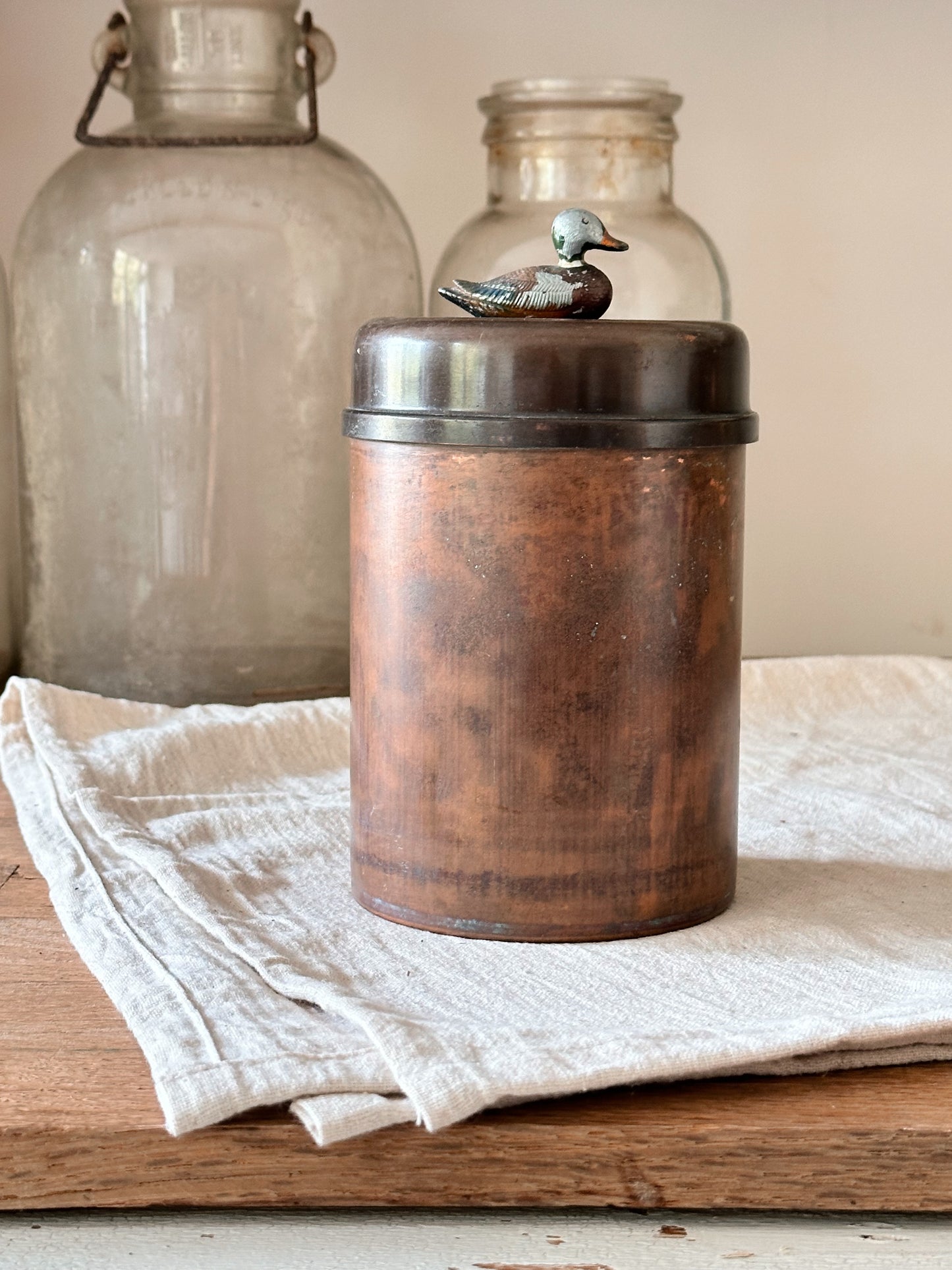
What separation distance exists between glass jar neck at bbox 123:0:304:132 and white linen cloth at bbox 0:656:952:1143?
42 centimetres

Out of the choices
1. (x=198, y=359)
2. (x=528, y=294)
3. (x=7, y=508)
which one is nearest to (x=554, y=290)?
(x=528, y=294)

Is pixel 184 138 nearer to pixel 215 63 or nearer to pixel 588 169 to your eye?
pixel 215 63

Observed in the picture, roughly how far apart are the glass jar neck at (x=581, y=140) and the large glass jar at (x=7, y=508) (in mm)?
376

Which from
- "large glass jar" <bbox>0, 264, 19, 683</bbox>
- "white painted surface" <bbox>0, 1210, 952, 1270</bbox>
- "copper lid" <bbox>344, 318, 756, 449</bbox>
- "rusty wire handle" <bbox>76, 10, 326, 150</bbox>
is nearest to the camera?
"white painted surface" <bbox>0, 1210, 952, 1270</bbox>

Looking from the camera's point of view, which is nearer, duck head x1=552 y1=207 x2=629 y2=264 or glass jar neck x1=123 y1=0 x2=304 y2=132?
duck head x1=552 y1=207 x2=629 y2=264

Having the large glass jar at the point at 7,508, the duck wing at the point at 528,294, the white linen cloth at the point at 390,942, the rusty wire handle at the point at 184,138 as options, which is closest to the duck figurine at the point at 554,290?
the duck wing at the point at 528,294

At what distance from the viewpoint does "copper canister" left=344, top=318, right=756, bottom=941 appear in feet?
2.16

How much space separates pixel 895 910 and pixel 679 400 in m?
0.25

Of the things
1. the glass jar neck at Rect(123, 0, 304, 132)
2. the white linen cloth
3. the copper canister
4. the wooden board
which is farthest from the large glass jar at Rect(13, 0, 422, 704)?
the wooden board

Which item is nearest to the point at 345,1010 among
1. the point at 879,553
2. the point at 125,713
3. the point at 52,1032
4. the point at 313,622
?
the point at 52,1032

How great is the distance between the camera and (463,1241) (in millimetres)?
512

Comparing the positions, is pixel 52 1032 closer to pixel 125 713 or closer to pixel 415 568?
pixel 415 568

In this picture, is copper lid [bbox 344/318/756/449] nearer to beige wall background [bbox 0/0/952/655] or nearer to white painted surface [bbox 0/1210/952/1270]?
white painted surface [bbox 0/1210/952/1270]

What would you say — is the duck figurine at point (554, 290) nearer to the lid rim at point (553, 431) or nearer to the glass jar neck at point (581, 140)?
the lid rim at point (553, 431)
